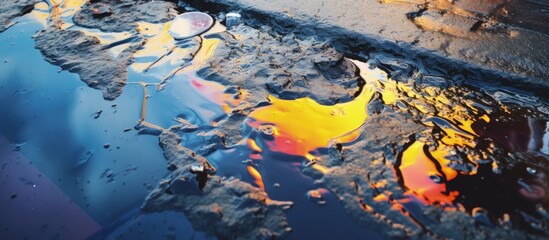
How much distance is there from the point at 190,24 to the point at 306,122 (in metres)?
1.32

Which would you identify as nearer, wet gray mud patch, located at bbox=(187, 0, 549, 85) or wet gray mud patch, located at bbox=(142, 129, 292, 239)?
wet gray mud patch, located at bbox=(142, 129, 292, 239)

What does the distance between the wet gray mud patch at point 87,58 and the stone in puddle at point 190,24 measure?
0.84 feet

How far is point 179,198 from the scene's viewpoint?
1.34 m

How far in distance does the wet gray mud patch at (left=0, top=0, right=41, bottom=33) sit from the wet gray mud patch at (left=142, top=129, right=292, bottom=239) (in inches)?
87.6

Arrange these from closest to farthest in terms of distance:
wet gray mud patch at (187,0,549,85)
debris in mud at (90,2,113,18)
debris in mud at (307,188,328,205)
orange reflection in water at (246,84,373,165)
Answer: debris in mud at (307,188,328,205), orange reflection in water at (246,84,373,165), wet gray mud patch at (187,0,549,85), debris in mud at (90,2,113,18)

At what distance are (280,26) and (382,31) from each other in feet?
2.22

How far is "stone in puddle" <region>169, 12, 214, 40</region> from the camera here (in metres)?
2.39

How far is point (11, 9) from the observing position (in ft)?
9.38

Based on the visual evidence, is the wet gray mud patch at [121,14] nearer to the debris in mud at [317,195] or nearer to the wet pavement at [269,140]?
the wet pavement at [269,140]

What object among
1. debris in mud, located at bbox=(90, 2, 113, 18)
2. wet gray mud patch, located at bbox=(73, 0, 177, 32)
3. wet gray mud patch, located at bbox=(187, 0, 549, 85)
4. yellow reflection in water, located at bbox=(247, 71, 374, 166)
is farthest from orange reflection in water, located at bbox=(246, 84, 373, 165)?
debris in mud, located at bbox=(90, 2, 113, 18)

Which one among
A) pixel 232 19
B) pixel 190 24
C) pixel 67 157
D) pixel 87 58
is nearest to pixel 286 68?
pixel 232 19

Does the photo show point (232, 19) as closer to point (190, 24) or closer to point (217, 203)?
point (190, 24)

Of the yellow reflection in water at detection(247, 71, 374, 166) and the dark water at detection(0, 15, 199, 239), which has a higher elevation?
the yellow reflection in water at detection(247, 71, 374, 166)

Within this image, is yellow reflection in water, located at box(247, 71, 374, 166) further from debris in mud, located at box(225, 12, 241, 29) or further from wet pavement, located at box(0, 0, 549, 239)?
debris in mud, located at box(225, 12, 241, 29)
